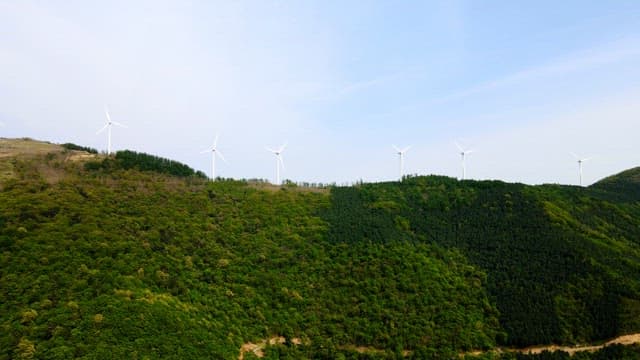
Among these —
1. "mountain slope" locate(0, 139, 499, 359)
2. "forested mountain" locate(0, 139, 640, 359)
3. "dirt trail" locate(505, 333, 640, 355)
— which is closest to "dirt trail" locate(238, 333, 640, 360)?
"dirt trail" locate(505, 333, 640, 355)

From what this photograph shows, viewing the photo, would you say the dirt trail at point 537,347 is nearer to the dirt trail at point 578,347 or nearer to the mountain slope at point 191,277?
the dirt trail at point 578,347

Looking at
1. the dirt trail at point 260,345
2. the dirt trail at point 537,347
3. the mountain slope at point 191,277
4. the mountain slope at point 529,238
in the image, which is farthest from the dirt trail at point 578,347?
the dirt trail at point 260,345

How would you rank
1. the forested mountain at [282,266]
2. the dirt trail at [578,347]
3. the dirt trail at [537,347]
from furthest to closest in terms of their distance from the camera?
the dirt trail at [578,347] < the dirt trail at [537,347] < the forested mountain at [282,266]

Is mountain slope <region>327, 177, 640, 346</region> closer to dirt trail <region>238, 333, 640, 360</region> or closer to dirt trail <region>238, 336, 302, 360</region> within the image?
dirt trail <region>238, 333, 640, 360</region>

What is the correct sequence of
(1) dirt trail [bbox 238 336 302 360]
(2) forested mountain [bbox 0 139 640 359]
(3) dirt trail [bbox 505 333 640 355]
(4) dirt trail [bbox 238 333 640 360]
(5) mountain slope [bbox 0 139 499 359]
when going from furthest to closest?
(3) dirt trail [bbox 505 333 640 355] → (4) dirt trail [bbox 238 333 640 360] → (1) dirt trail [bbox 238 336 302 360] → (2) forested mountain [bbox 0 139 640 359] → (5) mountain slope [bbox 0 139 499 359]

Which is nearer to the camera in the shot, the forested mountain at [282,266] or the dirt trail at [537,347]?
the forested mountain at [282,266]

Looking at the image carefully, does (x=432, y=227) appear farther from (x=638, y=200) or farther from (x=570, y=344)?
(x=638, y=200)

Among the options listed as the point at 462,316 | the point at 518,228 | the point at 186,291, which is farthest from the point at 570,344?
the point at 186,291

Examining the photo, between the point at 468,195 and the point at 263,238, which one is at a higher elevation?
the point at 468,195

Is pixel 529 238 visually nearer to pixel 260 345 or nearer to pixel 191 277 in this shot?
pixel 260 345
